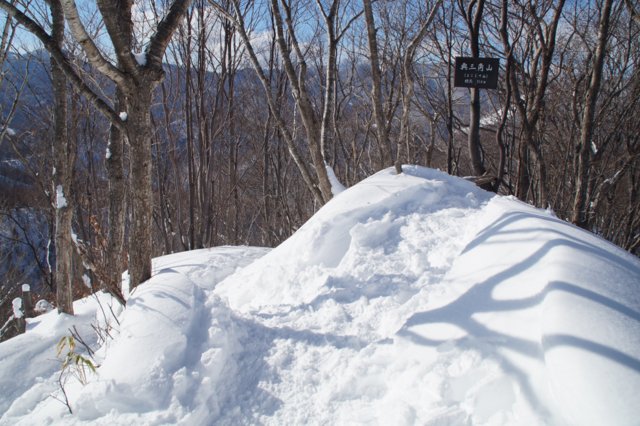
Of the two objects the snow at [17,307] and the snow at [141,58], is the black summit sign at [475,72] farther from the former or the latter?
the snow at [17,307]

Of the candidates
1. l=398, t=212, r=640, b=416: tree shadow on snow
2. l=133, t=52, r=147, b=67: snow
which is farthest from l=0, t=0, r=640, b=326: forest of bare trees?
l=398, t=212, r=640, b=416: tree shadow on snow

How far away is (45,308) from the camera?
5.63 metres

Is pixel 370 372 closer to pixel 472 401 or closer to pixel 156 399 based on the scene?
pixel 472 401

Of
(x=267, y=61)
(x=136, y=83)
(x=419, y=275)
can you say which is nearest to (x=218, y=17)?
(x=267, y=61)

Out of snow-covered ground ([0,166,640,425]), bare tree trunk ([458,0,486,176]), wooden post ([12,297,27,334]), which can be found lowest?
wooden post ([12,297,27,334])

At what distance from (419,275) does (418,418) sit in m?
1.28

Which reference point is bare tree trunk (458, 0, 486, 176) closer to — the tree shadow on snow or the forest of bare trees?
the forest of bare trees

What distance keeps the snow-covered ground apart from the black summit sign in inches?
82.9

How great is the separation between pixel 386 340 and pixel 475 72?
3851 millimetres

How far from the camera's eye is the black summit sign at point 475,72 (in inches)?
177

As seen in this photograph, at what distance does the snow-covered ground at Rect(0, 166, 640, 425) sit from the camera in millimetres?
1416

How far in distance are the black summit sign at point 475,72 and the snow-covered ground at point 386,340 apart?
211 centimetres

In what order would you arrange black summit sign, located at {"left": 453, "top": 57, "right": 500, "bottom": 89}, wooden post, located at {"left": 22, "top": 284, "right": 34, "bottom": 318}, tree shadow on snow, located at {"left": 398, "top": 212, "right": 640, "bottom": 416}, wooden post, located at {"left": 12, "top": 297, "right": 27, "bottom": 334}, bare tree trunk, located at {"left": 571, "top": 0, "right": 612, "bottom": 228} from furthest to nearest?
1. wooden post, located at {"left": 22, "top": 284, "right": 34, "bottom": 318}
2. wooden post, located at {"left": 12, "top": 297, "right": 27, "bottom": 334}
3. bare tree trunk, located at {"left": 571, "top": 0, "right": 612, "bottom": 228}
4. black summit sign, located at {"left": 453, "top": 57, "right": 500, "bottom": 89}
5. tree shadow on snow, located at {"left": 398, "top": 212, "right": 640, "bottom": 416}

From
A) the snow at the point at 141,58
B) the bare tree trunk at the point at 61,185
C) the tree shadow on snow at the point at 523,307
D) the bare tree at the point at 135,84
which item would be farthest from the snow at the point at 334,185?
the bare tree trunk at the point at 61,185
